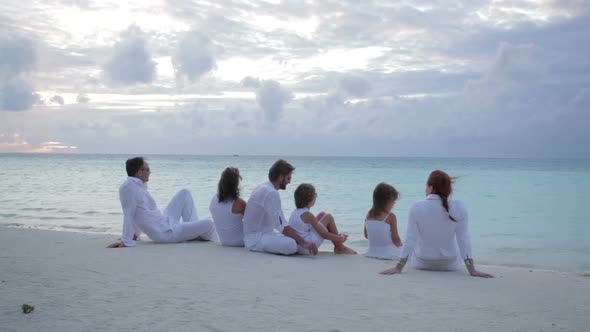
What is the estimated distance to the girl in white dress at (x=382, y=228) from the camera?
740 centimetres

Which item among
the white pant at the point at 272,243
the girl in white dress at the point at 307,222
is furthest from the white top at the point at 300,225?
the white pant at the point at 272,243

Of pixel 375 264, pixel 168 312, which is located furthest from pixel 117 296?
pixel 375 264

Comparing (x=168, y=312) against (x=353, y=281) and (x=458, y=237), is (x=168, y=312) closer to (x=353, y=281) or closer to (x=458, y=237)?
(x=353, y=281)

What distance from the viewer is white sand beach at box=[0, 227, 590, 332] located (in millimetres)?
3961

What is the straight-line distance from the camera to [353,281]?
5.62 metres

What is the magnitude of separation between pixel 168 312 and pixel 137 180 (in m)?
4.09

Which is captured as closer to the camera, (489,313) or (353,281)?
(489,313)

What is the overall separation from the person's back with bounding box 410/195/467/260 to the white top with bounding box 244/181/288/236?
2.05 m

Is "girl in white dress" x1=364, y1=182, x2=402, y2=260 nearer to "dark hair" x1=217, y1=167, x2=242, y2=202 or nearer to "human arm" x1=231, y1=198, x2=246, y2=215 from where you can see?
"human arm" x1=231, y1=198, x2=246, y2=215

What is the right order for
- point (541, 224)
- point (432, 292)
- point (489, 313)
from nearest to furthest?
point (489, 313) → point (432, 292) → point (541, 224)

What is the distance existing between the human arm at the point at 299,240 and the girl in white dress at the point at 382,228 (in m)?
0.89

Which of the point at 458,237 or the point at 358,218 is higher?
the point at 458,237

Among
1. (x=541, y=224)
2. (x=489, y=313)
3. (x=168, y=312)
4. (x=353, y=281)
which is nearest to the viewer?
(x=168, y=312)

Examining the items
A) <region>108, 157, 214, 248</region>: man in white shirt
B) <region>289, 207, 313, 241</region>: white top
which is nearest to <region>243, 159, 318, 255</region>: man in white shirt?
<region>289, 207, 313, 241</region>: white top
